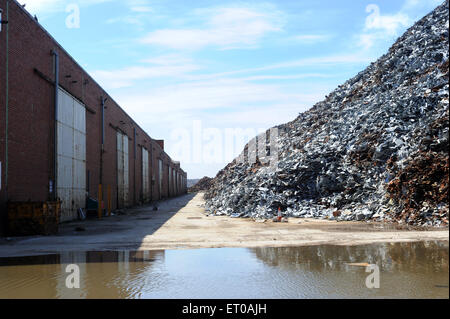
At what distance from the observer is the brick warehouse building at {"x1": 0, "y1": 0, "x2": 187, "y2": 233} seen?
45.0 feet

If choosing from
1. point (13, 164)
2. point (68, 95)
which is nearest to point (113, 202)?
point (68, 95)

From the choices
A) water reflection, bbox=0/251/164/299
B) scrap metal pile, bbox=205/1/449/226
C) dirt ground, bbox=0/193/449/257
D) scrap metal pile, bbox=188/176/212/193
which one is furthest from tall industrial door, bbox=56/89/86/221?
scrap metal pile, bbox=188/176/212/193

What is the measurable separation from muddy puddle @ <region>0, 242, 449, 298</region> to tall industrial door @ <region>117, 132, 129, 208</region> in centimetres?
2078

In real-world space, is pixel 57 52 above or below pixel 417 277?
above

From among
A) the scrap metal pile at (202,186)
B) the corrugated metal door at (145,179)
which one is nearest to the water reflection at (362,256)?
the corrugated metal door at (145,179)

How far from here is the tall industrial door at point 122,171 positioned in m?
30.0

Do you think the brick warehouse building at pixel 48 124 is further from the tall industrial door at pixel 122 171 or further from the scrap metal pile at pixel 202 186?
the scrap metal pile at pixel 202 186

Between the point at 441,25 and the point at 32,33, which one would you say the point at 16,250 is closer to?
the point at 32,33

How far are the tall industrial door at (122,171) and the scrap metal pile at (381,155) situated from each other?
348 inches

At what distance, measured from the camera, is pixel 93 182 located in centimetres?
2339

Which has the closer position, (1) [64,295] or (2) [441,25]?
(1) [64,295]

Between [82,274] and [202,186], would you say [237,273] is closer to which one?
[82,274]
